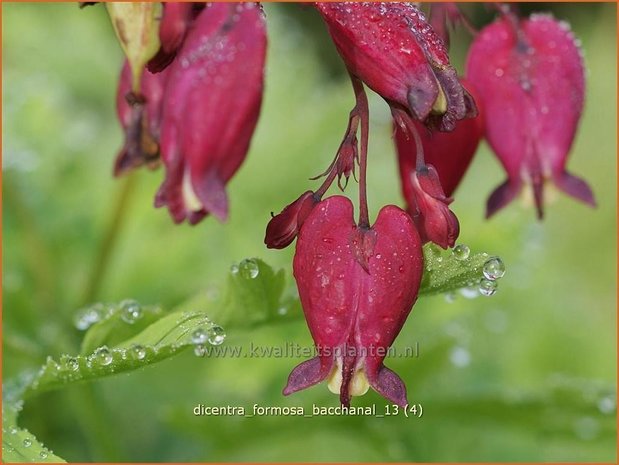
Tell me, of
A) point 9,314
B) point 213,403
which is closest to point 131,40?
point 9,314

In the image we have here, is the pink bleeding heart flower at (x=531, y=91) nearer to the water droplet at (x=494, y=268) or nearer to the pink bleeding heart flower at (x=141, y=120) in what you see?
the water droplet at (x=494, y=268)

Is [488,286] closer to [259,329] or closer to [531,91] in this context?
[531,91]

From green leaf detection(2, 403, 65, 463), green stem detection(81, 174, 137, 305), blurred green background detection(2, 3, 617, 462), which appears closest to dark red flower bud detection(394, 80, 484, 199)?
blurred green background detection(2, 3, 617, 462)

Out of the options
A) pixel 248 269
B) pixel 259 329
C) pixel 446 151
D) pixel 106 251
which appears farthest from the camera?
pixel 106 251

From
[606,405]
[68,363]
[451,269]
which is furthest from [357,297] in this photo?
[606,405]

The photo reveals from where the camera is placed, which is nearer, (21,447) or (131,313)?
(21,447)

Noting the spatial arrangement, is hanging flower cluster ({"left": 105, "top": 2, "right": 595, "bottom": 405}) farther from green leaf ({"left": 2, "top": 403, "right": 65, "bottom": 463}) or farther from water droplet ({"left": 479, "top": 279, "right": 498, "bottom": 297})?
green leaf ({"left": 2, "top": 403, "right": 65, "bottom": 463})

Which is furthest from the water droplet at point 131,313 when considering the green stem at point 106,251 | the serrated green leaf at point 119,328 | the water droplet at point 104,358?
the green stem at point 106,251
